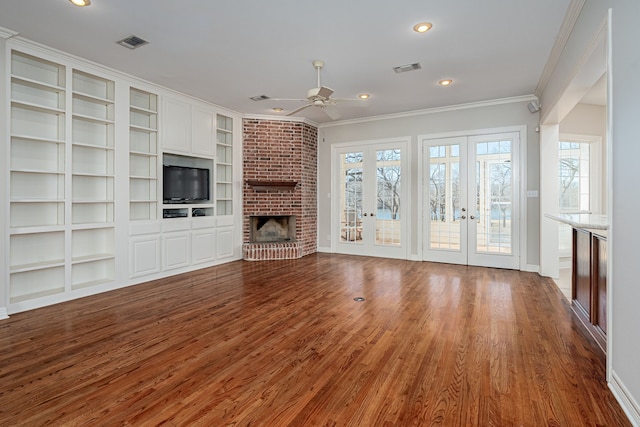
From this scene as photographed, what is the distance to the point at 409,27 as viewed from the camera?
3.28 metres

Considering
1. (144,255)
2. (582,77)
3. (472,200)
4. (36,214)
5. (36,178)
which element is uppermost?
(582,77)

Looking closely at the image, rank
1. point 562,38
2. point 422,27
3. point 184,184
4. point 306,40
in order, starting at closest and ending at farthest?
point 422,27 < point 562,38 < point 306,40 < point 184,184

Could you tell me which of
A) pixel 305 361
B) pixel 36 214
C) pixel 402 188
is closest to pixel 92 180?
pixel 36 214

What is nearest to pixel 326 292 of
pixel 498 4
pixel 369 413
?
pixel 369 413

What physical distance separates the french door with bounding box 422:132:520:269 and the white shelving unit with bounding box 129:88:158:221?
4.73 meters

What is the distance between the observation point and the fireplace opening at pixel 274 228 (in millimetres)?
6988

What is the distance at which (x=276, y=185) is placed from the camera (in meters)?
6.65

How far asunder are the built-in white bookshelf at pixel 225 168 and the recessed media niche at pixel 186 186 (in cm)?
40

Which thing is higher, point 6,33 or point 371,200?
point 6,33

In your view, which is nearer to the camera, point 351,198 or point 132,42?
point 132,42

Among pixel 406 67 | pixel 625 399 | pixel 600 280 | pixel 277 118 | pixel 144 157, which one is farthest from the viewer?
pixel 277 118

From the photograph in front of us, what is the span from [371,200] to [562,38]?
4045mm

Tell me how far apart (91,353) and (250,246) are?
13.0 feet

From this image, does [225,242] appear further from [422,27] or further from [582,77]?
[582,77]
